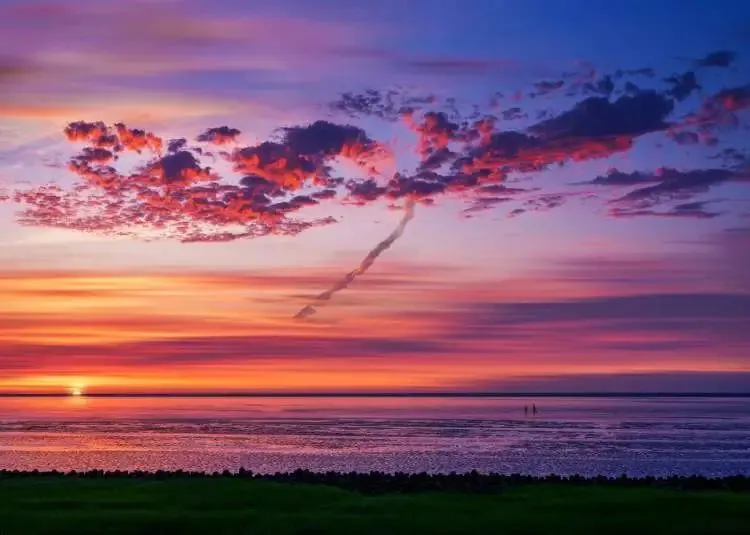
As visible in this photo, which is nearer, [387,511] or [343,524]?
[343,524]

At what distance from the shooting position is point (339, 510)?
30.3 meters

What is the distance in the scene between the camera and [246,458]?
69.6m

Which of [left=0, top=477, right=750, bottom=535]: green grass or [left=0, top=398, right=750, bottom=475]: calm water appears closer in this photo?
[left=0, top=477, right=750, bottom=535]: green grass

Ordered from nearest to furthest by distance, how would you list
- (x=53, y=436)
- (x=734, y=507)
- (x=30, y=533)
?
(x=30, y=533)
(x=734, y=507)
(x=53, y=436)

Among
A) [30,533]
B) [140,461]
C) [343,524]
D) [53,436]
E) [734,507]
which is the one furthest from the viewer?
[53,436]

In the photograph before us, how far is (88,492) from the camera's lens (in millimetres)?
33656

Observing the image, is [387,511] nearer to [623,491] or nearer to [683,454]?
[623,491]

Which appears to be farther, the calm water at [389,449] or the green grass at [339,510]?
the calm water at [389,449]

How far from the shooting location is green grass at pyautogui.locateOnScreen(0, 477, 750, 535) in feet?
88.5

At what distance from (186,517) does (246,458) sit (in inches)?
1657

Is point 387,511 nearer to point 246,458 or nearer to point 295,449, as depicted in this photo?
point 246,458

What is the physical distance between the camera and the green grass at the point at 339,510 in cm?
2698

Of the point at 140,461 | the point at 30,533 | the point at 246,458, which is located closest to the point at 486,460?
the point at 246,458

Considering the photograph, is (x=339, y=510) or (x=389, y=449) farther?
(x=389, y=449)
